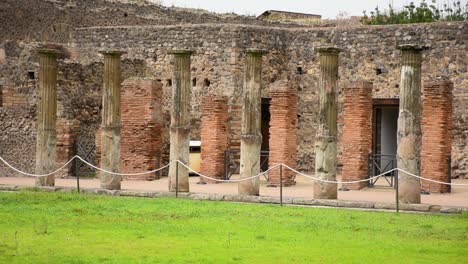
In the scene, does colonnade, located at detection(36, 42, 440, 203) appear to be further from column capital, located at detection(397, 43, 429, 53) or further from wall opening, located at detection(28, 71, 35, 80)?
wall opening, located at detection(28, 71, 35, 80)

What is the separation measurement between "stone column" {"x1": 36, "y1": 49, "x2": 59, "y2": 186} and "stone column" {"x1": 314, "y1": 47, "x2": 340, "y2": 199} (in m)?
6.51

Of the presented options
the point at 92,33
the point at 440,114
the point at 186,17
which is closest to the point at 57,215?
the point at 440,114

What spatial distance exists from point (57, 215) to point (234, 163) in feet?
39.2

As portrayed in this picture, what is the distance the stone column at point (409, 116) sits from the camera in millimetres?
25562

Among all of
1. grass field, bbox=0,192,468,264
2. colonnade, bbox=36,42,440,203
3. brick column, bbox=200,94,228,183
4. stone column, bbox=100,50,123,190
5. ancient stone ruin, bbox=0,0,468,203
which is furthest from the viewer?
brick column, bbox=200,94,228,183

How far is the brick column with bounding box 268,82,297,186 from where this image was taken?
3130 centimetres

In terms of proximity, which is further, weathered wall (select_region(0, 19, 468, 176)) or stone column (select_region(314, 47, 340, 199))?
weathered wall (select_region(0, 19, 468, 176))

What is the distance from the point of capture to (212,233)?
19969mm

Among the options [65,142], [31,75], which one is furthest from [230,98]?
[31,75]

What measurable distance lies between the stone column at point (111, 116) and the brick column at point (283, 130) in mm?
4416

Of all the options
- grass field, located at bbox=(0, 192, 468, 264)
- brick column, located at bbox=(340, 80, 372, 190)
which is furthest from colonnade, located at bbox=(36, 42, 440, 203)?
brick column, located at bbox=(340, 80, 372, 190)

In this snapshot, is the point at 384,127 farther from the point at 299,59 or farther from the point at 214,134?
the point at 214,134

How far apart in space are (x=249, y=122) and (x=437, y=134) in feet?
15.1

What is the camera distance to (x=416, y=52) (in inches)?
1014
